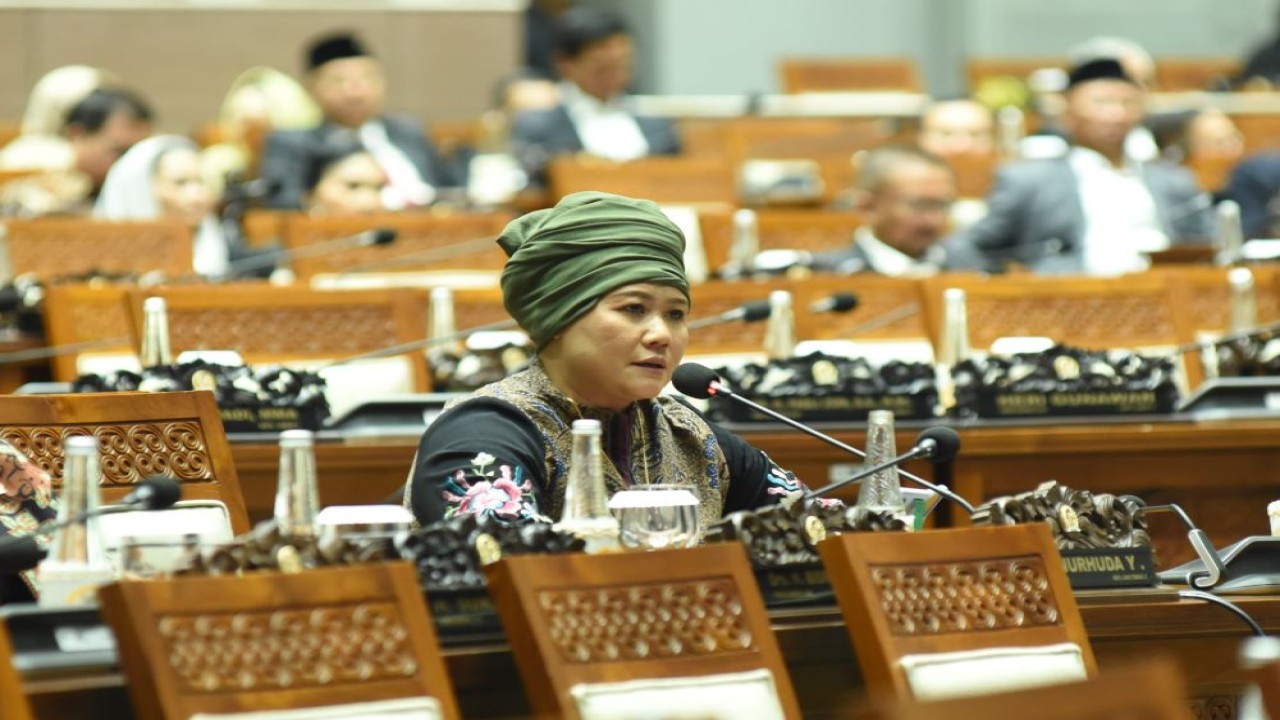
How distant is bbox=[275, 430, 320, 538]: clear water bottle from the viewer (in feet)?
7.89

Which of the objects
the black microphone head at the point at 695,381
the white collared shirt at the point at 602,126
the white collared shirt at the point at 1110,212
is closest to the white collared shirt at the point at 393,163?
the white collared shirt at the point at 602,126

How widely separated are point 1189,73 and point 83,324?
7.47 m

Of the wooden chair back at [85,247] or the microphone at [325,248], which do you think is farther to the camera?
the wooden chair back at [85,247]

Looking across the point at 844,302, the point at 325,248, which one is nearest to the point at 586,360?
the point at 844,302

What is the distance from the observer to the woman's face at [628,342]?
3.01 m

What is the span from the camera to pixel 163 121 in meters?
10.3

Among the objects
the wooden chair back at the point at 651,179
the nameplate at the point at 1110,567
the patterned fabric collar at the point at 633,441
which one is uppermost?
the wooden chair back at the point at 651,179

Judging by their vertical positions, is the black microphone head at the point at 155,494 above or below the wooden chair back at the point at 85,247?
→ below

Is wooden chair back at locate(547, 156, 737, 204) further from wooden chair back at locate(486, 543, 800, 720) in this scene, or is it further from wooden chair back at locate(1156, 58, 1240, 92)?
wooden chair back at locate(486, 543, 800, 720)

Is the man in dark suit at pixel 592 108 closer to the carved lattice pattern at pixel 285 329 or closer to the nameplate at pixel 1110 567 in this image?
the carved lattice pattern at pixel 285 329

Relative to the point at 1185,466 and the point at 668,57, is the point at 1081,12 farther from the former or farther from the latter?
the point at 1185,466

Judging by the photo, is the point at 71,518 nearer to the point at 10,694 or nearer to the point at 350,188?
the point at 10,694

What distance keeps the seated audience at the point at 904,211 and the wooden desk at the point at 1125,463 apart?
7.54 ft

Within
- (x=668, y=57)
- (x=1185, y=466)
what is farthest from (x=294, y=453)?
(x=668, y=57)
